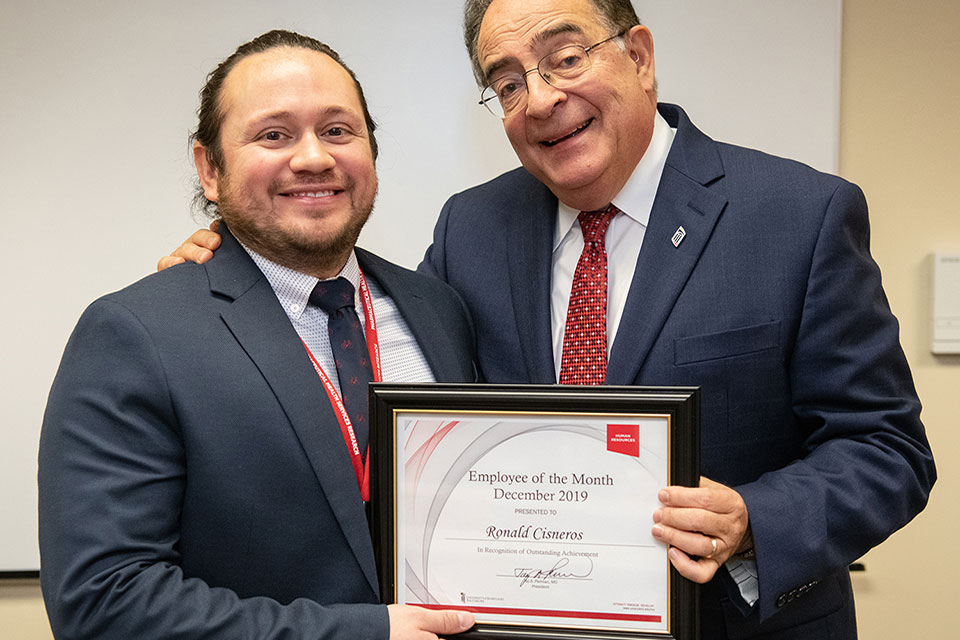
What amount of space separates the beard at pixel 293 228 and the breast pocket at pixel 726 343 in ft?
2.22

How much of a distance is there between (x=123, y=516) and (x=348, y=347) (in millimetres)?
486

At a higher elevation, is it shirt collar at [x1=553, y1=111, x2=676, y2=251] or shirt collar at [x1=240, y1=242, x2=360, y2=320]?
shirt collar at [x1=553, y1=111, x2=676, y2=251]

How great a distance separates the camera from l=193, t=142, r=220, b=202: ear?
67.4 inches

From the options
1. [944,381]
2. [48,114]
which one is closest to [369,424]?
[48,114]

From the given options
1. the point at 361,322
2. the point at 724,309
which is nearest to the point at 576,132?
the point at 724,309

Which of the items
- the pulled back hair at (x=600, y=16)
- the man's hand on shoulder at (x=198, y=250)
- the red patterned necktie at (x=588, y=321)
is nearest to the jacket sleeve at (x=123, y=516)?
the man's hand on shoulder at (x=198, y=250)

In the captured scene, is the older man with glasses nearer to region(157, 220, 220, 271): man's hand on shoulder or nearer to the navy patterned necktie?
region(157, 220, 220, 271): man's hand on shoulder

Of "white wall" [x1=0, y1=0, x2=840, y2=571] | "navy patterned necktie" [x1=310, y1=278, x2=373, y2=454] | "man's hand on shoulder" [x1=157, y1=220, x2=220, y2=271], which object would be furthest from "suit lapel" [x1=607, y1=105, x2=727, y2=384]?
"white wall" [x1=0, y1=0, x2=840, y2=571]

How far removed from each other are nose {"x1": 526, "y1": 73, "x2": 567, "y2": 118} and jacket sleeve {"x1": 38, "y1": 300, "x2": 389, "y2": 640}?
2.88 ft

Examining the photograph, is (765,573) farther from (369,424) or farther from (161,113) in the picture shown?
(161,113)

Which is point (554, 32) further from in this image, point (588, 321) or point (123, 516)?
point (123, 516)

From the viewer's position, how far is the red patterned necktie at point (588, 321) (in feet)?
5.72

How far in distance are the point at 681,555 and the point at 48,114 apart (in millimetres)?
2409

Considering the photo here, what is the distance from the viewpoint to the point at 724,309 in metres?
1.69
